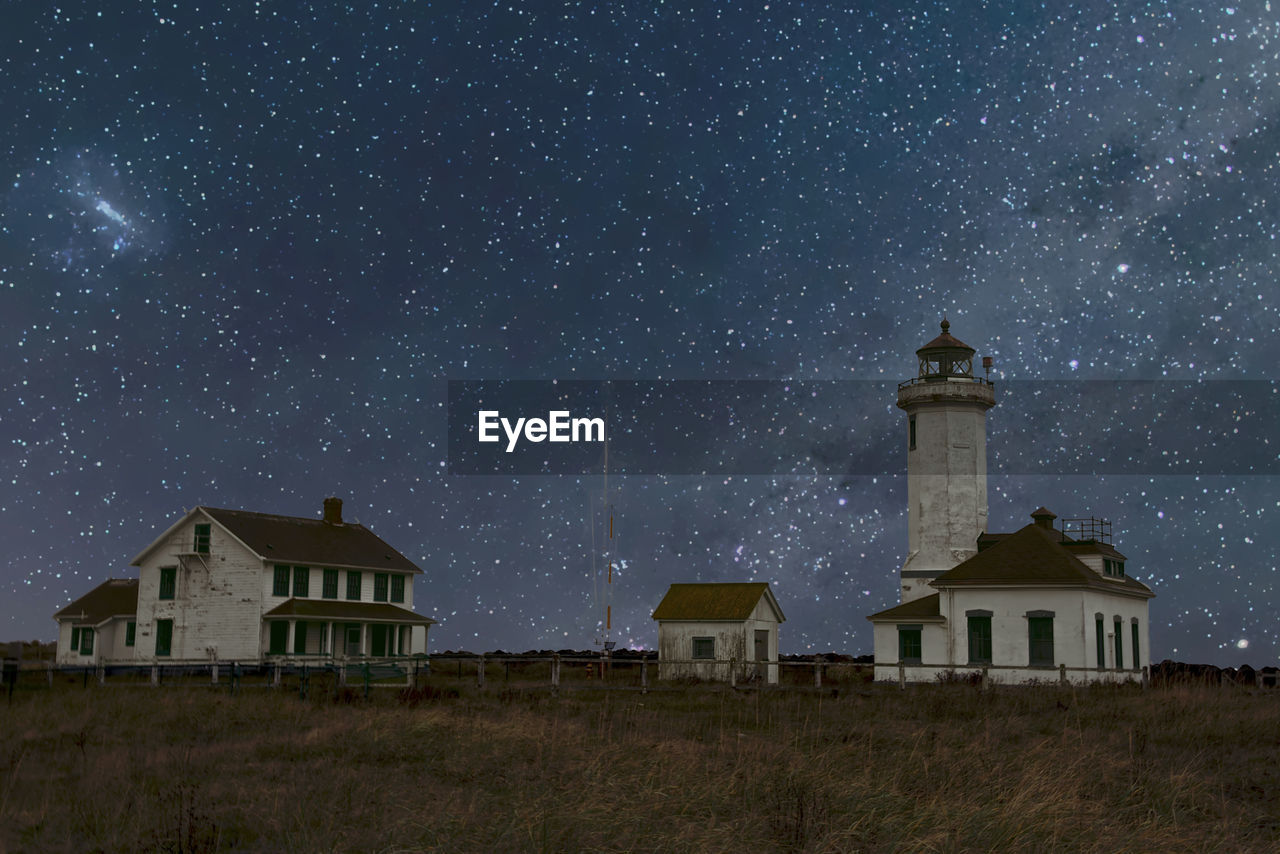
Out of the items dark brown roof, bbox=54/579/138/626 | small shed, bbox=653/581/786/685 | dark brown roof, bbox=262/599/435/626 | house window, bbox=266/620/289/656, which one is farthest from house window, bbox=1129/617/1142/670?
dark brown roof, bbox=54/579/138/626

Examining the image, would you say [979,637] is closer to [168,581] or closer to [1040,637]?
[1040,637]

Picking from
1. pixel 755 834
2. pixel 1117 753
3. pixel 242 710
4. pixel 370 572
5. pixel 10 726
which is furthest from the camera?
pixel 370 572

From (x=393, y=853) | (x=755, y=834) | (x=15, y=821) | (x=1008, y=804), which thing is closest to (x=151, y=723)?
(x=15, y=821)

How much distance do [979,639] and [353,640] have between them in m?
24.7

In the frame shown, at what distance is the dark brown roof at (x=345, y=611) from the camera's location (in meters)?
43.3

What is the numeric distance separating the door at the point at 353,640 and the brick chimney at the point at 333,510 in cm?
672

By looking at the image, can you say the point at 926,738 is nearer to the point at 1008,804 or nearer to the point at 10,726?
the point at 1008,804

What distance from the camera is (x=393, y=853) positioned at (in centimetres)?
950

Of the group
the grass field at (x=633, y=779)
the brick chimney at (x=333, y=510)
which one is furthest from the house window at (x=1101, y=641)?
the brick chimney at (x=333, y=510)

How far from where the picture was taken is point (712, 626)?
41125 mm

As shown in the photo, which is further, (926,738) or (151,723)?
(151,723)

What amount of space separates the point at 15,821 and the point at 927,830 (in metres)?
9.22

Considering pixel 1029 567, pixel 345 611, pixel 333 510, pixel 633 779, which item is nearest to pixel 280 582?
pixel 345 611

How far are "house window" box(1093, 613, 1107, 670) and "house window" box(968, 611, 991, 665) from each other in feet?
11.1
